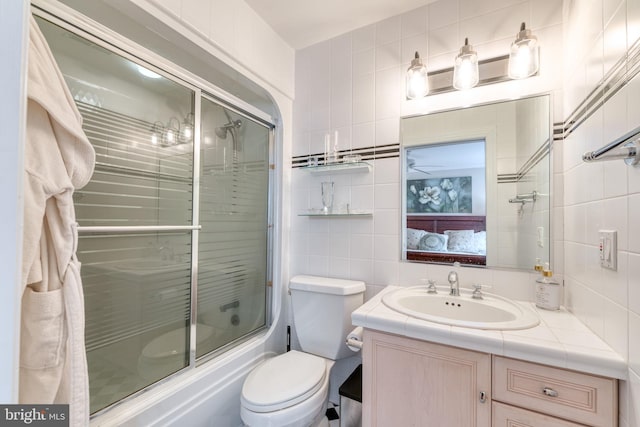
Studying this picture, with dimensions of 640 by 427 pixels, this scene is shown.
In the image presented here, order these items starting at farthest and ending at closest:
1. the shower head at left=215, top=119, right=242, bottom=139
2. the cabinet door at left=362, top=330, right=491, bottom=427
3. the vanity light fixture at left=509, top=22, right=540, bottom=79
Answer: the shower head at left=215, top=119, right=242, bottom=139 < the vanity light fixture at left=509, top=22, right=540, bottom=79 < the cabinet door at left=362, top=330, right=491, bottom=427

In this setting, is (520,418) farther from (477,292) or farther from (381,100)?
(381,100)

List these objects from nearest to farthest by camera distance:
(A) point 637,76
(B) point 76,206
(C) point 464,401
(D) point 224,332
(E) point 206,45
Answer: (A) point 637,76 → (C) point 464,401 → (B) point 76,206 → (E) point 206,45 → (D) point 224,332

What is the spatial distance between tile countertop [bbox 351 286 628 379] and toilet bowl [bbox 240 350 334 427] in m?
0.42

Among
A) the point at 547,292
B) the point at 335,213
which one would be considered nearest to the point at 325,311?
the point at 335,213

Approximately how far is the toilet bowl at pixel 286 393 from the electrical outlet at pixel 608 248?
1.14m

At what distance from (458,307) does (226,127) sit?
1587 millimetres

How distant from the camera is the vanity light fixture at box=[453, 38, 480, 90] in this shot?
128 centimetres

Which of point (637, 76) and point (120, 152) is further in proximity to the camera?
point (120, 152)

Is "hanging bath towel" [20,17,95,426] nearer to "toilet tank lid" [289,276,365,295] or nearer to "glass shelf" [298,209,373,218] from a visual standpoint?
"toilet tank lid" [289,276,365,295]

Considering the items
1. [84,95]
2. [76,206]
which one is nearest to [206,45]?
[84,95]

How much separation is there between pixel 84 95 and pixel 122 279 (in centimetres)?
78

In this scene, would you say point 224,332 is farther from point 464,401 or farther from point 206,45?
point 206,45

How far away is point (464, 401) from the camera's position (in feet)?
2.94

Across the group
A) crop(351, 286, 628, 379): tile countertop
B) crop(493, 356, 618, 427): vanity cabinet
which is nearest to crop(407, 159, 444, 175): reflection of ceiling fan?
crop(351, 286, 628, 379): tile countertop
